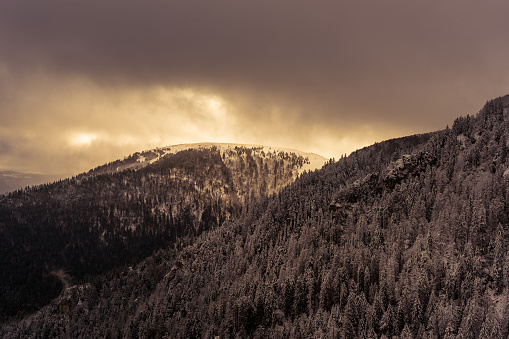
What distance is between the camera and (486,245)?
121375 mm

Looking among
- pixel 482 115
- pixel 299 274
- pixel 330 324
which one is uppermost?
pixel 482 115

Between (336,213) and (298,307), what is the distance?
63.1 metres

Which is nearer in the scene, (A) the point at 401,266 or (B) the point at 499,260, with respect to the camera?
(B) the point at 499,260

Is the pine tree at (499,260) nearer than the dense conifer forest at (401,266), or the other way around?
the pine tree at (499,260)

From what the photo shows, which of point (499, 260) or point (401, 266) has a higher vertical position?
point (499, 260)

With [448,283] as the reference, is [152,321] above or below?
below

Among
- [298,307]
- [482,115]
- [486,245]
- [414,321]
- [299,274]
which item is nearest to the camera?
[414,321]

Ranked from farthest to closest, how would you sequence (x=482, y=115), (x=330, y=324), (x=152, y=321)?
(x=152, y=321), (x=482, y=115), (x=330, y=324)

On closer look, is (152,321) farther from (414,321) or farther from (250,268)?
(414,321)

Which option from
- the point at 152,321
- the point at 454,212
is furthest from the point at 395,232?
the point at 152,321

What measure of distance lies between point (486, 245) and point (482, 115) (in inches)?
3590

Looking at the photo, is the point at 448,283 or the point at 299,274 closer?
the point at 448,283

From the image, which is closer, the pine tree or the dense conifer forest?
the pine tree

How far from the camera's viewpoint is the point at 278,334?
142625 mm
